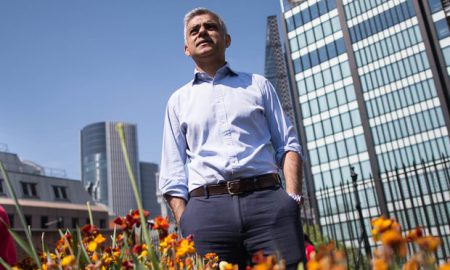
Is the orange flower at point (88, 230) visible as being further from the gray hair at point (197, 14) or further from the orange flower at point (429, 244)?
the gray hair at point (197, 14)

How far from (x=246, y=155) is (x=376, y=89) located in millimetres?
48760

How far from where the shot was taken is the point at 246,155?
2363 millimetres

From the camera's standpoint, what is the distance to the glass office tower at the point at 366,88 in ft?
142

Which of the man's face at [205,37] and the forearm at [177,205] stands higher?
the man's face at [205,37]

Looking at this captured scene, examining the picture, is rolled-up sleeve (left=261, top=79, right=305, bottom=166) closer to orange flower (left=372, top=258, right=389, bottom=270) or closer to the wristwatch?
the wristwatch

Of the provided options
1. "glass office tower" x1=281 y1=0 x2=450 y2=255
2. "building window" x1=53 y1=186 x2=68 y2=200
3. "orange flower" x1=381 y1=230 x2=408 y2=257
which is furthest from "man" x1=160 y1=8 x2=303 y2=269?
"building window" x1=53 y1=186 x2=68 y2=200

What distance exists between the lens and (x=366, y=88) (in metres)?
48.2

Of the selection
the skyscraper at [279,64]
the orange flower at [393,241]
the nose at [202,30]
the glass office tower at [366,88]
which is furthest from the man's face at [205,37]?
the skyscraper at [279,64]

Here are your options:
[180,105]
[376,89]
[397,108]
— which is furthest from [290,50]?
[180,105]

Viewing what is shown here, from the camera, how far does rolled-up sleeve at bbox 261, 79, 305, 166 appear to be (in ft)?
8.37

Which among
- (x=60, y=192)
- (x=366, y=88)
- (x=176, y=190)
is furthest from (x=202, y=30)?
(x=60, y=192)

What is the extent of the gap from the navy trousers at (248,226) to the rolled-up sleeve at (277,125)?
40 cm

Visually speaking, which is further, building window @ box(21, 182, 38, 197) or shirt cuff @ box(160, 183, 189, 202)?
building window @ box(21, 182, 38, 197)

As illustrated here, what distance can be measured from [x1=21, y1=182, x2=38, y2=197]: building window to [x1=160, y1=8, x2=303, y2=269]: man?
1946 inches
